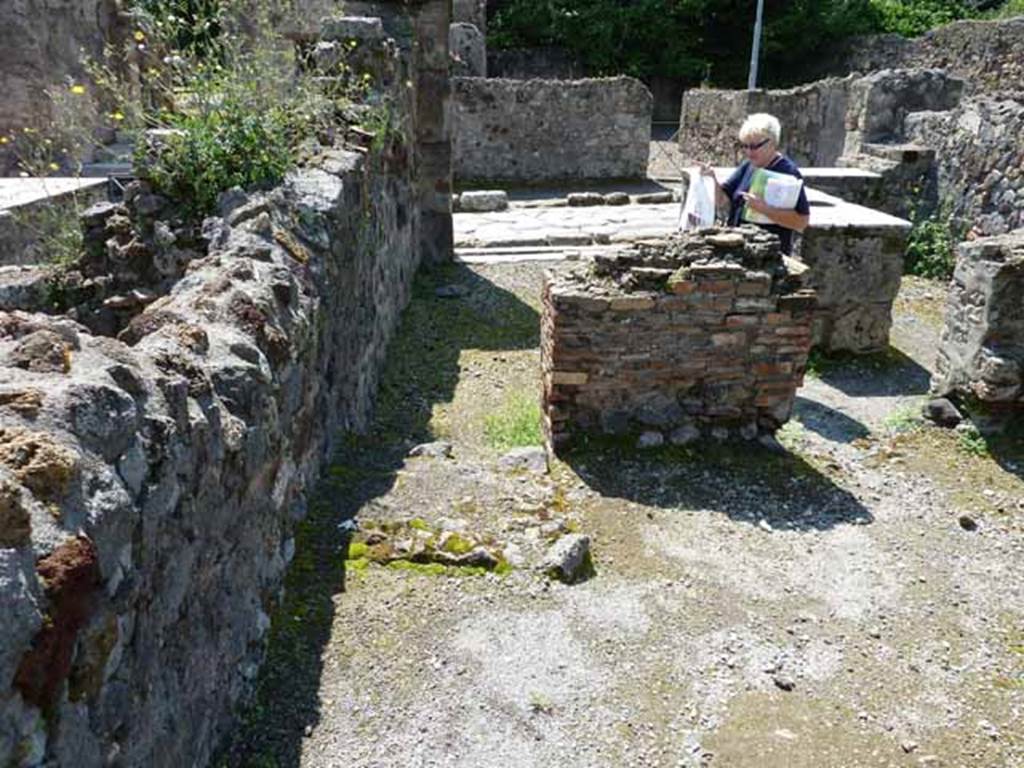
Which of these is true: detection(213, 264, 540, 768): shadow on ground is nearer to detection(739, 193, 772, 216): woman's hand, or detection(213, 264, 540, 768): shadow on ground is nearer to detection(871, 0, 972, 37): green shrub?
detection(739, 193, 772, 216): woman's hand

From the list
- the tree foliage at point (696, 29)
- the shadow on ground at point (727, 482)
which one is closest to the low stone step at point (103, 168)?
the shadow on ground at point (727, 482)

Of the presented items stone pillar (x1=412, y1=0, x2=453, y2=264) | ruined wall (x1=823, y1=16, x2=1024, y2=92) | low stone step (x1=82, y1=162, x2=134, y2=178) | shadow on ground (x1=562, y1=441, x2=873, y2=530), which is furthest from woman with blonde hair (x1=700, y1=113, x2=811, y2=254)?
ruined wall (x1=823, y1=16, x2=1024, y2=92)

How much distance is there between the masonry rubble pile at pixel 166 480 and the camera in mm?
1588

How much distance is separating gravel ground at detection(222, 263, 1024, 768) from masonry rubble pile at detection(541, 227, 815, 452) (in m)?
0.28

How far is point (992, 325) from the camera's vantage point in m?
5.61

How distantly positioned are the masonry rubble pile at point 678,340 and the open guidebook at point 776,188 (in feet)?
1.46

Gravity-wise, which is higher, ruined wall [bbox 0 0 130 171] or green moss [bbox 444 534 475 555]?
ruined wall [bbox 0 0 130 171]

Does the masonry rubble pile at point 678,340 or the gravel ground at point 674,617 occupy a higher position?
the masonry rubble pile at point 678,340

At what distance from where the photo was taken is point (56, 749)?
1.59 m

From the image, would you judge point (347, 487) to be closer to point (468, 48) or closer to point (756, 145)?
point (756, 145)

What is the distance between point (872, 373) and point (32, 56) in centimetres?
1129

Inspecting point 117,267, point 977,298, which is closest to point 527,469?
point 117,267

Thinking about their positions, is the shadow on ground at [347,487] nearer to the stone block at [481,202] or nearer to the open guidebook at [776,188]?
the open guidebook at [776,188]

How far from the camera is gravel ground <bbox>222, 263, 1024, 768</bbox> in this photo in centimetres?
302
